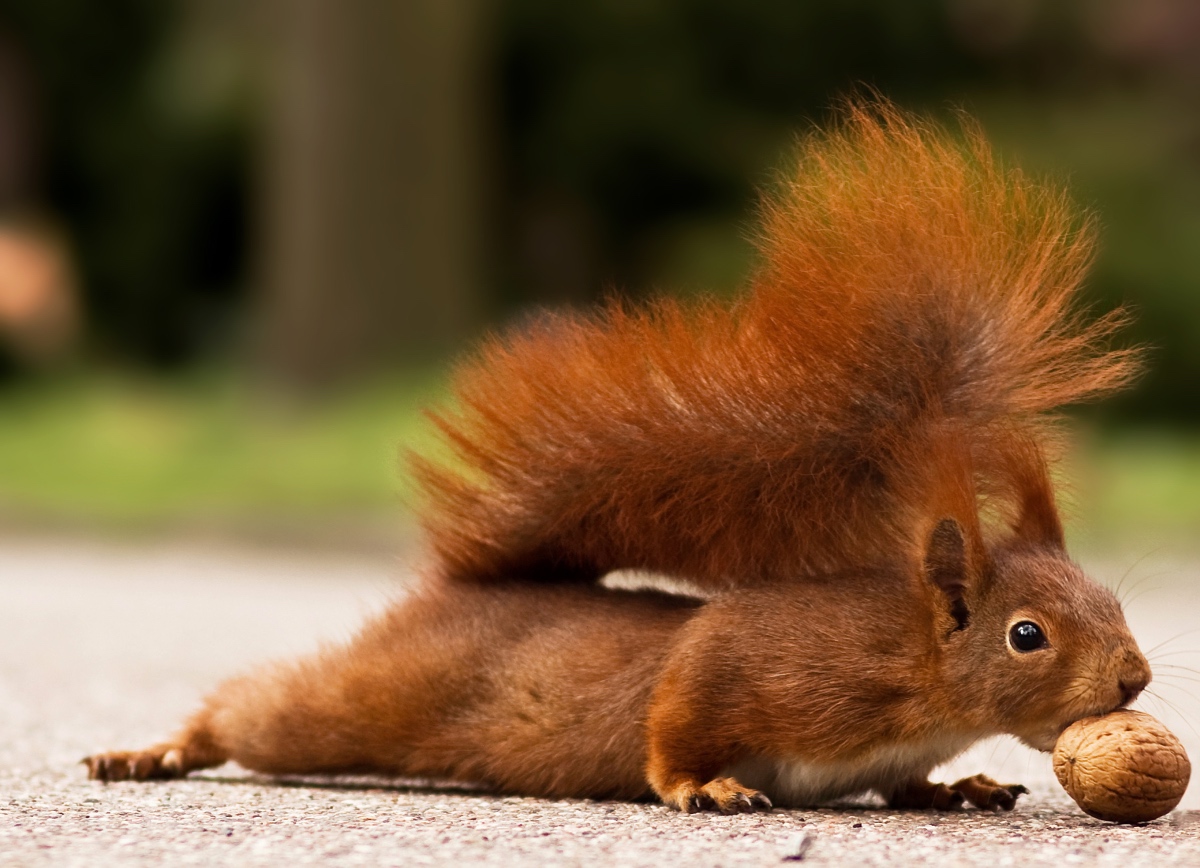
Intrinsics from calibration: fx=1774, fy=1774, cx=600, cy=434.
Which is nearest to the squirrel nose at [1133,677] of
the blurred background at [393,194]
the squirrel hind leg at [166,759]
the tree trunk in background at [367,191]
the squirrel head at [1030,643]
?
the squirrel head at [1030,643]

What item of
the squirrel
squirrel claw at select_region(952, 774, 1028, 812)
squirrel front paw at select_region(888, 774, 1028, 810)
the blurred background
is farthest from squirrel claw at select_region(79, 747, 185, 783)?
the blurred background

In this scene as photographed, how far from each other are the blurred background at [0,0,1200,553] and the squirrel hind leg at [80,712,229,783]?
6030mm

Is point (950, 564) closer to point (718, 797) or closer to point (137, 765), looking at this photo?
point (718, 797)

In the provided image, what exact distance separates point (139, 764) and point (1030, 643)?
1.88m

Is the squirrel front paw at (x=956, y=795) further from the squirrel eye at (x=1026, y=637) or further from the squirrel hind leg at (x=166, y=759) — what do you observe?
the squirrel hind leg at (x=166, y=759)

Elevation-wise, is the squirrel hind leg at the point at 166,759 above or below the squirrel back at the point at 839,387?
below

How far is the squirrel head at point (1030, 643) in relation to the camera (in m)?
3.02

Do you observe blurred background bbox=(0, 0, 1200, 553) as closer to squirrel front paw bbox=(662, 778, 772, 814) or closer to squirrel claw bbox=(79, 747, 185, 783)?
squirrel claw bbox=(79, 747, 185, 783)

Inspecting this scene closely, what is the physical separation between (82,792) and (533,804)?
0.92 meters

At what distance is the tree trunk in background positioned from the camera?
13328mm

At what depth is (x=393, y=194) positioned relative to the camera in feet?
43.8

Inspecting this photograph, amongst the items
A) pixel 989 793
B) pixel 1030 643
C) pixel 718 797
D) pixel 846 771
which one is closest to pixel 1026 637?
pixel 1030 643

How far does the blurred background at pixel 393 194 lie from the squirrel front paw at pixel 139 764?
6.05m

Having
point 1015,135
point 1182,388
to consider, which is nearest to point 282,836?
point 1015,135
